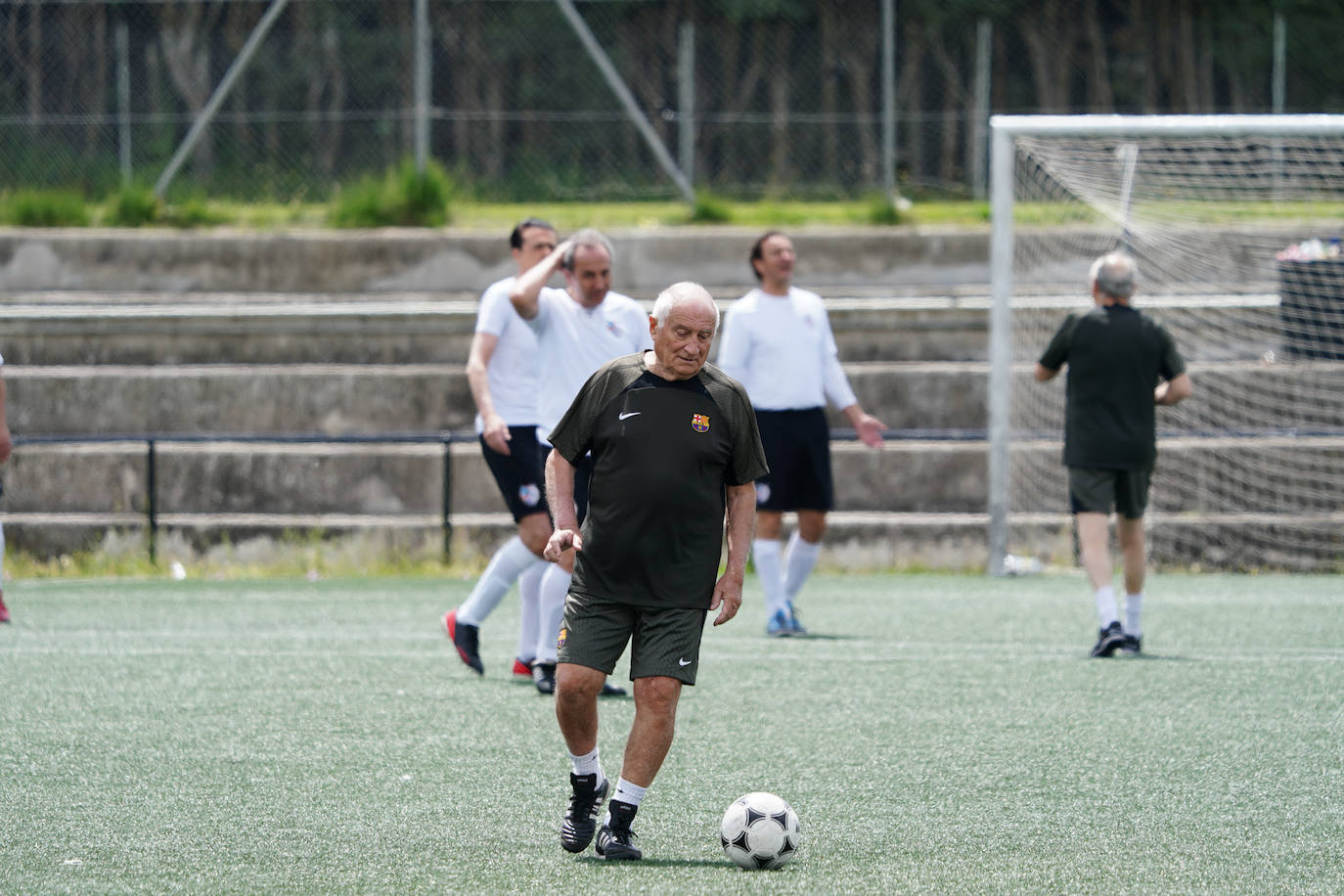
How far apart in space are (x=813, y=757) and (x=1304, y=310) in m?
9.80

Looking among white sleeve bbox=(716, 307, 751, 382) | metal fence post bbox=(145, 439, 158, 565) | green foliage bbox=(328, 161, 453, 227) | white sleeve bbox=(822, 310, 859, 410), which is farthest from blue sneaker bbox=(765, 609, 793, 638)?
green foliage bbox=(328, 161, 453, 227)

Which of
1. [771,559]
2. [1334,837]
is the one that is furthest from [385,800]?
[771,559]

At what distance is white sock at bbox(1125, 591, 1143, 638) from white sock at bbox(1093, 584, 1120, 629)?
6.1 inches

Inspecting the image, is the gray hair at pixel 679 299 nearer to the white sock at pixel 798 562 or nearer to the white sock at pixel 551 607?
the white sock at pixel 551 607

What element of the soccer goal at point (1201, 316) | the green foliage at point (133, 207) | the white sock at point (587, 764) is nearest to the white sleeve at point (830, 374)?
the soccer goal at point (1201, 316)

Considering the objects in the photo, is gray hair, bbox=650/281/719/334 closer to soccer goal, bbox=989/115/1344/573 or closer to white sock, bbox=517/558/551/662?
white sock, bbox=517/558/551/662

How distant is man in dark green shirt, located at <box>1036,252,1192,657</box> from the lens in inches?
335

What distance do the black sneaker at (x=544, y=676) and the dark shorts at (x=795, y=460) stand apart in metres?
2.24

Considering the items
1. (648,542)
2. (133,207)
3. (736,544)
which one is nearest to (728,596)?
(736,544)

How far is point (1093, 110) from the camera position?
1706 centimetres

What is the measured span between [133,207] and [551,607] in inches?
431

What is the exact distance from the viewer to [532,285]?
23.7 feet

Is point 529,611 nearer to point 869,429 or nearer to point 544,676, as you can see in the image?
point 544,676

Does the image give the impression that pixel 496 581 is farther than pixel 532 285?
Yes
